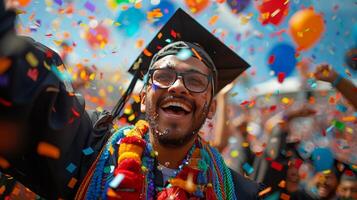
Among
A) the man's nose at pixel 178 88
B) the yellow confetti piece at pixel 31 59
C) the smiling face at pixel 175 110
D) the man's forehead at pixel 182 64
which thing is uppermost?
the man's forehead at pixel 182 64

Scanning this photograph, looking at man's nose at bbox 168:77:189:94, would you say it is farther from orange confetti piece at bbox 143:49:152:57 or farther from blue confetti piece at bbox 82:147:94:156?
orange confetti piece at bbox 143:49:152:57

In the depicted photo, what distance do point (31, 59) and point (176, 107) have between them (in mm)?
1058

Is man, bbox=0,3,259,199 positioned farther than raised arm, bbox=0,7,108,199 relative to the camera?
Yes

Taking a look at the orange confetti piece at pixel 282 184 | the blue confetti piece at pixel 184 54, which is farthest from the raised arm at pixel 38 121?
the orange confetti piece at pixel 282 184

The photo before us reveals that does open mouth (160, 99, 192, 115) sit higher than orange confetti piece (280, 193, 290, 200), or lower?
higher

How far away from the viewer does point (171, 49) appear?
2.58 meters

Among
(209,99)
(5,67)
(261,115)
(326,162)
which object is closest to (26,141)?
(5,67)

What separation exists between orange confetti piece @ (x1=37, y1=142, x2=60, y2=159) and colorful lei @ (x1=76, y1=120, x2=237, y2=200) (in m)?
0.31

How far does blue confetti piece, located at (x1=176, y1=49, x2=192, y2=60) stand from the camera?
248cm

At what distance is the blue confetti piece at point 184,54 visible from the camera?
2.48m

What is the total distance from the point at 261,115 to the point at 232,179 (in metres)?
2.82

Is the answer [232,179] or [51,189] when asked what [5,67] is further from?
[232,179]

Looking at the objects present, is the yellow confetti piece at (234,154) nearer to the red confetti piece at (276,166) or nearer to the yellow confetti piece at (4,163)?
the red confetti piece at (276,166)

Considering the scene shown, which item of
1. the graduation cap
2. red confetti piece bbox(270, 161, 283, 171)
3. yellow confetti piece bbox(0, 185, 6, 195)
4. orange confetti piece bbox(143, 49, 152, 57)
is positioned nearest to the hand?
the graduation cap
